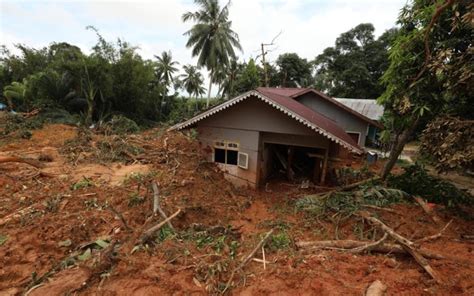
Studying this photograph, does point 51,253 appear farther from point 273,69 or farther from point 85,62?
point 273,69

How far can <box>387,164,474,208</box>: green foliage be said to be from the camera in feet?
26.5

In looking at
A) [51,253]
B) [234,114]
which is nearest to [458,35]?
[234,114]

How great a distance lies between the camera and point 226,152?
10.9 meters

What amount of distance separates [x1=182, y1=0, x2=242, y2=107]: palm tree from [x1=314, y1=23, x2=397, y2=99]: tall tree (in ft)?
45.6

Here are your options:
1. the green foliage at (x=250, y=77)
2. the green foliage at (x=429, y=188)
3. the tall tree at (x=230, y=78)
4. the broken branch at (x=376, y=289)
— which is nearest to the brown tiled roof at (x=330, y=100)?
the green foliage at (x=429, y=188)

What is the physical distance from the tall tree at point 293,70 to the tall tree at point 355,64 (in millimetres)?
3146

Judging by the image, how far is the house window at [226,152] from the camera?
10.7 m

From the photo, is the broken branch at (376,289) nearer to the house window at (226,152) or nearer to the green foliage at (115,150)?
the house window at (226,152)

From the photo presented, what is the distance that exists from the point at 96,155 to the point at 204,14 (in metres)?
21.3

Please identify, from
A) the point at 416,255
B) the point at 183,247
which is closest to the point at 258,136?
the point at 183,247

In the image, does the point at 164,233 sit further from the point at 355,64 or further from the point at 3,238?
the point at 355,64

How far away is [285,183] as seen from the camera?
37.7 feet

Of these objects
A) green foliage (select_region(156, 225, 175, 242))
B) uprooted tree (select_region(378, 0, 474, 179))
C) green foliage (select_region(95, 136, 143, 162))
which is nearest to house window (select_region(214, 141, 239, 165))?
green foliage (select_region(95, 136, 143, 162))

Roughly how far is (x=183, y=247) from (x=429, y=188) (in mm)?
8439
